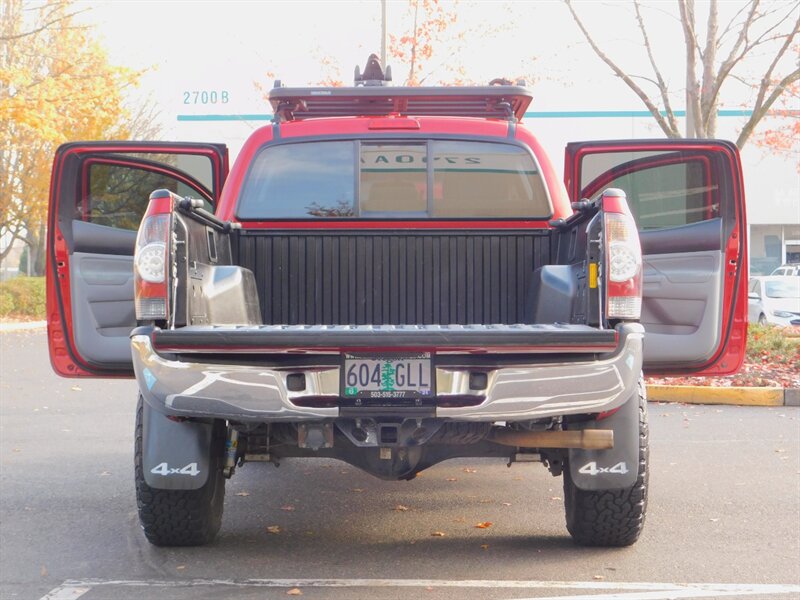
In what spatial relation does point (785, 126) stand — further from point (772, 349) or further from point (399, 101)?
point (399, 101)

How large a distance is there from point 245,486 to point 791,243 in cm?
3368

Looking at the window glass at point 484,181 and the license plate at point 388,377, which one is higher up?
the window glass at point 484,181

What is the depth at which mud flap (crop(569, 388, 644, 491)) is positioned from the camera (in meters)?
4.53

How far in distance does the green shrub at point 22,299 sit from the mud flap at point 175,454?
2342 cm

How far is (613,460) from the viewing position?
454 centimetres

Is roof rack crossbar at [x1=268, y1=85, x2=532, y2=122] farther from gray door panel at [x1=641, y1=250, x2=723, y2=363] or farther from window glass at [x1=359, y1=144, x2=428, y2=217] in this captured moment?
gray door panel at [x1=641, y1=250, x2=723, y2=363]

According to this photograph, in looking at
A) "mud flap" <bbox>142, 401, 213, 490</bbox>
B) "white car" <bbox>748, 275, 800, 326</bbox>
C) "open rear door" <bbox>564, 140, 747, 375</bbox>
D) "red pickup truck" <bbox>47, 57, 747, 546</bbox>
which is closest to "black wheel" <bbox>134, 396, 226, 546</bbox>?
"red pickup truck" <bbox>47, 57, 747, 546</bbox>

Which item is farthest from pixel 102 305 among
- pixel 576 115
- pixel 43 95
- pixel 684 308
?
pixel 576 115

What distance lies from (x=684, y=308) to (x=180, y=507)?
2.74 meters

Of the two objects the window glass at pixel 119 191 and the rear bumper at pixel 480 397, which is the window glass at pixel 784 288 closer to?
the window glass at pixel 119 191

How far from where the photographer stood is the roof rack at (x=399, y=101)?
6.42 m

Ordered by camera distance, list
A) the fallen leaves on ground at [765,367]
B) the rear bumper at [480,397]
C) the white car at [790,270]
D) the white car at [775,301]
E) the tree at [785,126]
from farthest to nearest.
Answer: the white car at [790,270] → the white car at [775,301] → the tree at [785,126] → the fallen leaves on ground at [765,367] → the rear bumper at [480,397]

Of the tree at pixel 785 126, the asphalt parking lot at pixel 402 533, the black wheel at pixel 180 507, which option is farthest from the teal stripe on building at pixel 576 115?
the black wheel at pixel 180 507

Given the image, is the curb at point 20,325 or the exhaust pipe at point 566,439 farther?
the curb at point 20,325
